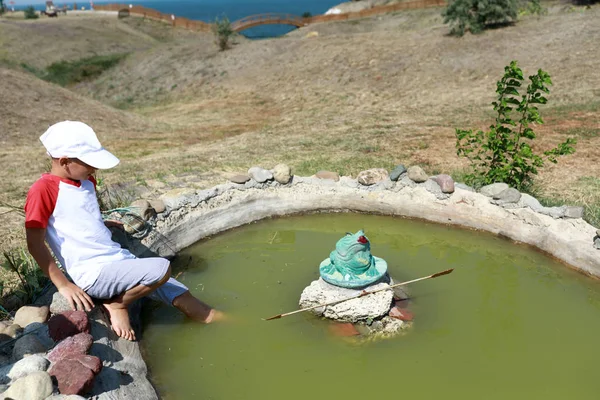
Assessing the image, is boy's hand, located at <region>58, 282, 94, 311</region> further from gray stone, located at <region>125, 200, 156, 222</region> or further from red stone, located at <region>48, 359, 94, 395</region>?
gray stone, located at <region>125, 200, 156, 222</region>

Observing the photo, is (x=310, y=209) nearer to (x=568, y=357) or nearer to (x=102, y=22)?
(x=568, y=357)

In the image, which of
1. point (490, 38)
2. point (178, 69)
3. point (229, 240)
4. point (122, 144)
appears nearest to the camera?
point (229, 240)

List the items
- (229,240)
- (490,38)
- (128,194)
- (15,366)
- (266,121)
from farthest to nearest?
(490,38), (266,121), (128,194), (229,240), (15,366)

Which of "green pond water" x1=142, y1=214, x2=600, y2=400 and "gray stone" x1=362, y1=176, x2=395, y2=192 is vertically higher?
"gray stone" x1=362, y1=176, x2=395, y2=192

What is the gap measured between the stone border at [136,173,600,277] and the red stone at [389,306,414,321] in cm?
215

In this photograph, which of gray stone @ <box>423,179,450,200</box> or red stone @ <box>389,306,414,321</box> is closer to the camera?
red stone @ <box>389,306,414,321</box>

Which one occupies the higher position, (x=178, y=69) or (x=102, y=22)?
(x=102, y=22)

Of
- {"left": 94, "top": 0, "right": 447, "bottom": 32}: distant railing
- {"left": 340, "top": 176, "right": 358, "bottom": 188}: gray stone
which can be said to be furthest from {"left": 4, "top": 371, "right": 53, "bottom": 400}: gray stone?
{"left": 94, "top": 0, "right": 447, "bottom": 32}: distant railing

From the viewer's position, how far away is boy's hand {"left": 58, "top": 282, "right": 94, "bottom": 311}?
3.66m

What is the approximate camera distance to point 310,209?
7047 millimetres

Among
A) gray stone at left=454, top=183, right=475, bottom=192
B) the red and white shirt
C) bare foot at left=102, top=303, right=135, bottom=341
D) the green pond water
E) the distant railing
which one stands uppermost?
the distant railing

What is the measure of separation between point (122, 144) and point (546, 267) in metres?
9.54

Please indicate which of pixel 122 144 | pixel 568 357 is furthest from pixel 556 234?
pixel 122 144

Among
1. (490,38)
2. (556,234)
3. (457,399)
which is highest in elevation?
(490,38)
